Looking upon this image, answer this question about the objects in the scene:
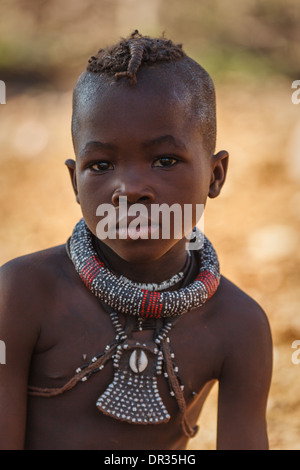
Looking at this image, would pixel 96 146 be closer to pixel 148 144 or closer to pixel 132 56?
pixel 148 144

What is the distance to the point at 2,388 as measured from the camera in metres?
1.90

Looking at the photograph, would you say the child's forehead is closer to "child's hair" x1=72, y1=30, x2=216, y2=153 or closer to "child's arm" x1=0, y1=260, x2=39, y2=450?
"child's hair" x1=72, y1=30, x2=216, y2=153

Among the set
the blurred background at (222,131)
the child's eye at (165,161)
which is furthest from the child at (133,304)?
the blurred background at (222,131)

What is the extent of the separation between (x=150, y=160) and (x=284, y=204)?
3.64 metres

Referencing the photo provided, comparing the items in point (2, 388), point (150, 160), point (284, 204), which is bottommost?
point (2, 388)

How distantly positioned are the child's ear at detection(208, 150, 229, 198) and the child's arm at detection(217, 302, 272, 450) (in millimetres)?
403

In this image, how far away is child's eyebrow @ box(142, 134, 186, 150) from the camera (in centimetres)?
170

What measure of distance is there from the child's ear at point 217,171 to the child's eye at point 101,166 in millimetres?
388

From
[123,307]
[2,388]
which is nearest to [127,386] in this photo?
[123,307]

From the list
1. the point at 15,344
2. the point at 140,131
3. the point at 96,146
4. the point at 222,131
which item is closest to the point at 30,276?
the point at 15,344

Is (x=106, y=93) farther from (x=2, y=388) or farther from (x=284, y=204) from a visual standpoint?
(x=284, y=204)

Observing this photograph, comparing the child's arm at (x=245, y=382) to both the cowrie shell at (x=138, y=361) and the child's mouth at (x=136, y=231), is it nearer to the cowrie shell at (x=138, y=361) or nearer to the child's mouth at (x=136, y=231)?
the cowrie shell at (x=138, y=361)

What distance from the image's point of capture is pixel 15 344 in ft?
6.16

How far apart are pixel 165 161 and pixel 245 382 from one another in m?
0.80
